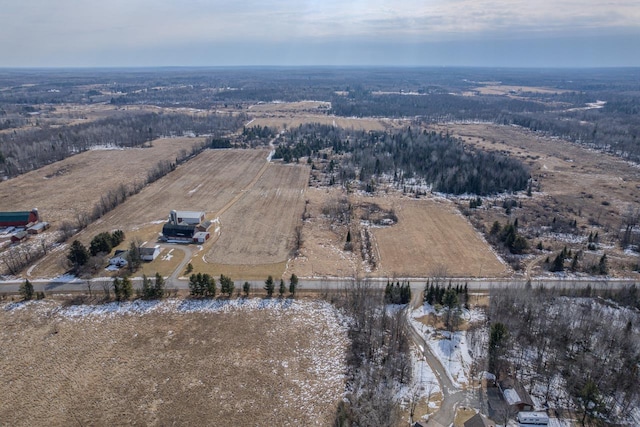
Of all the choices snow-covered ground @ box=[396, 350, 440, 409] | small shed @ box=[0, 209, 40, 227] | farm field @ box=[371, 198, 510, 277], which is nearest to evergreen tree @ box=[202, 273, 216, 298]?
farm field @ box=[371, 198, 510, 277]

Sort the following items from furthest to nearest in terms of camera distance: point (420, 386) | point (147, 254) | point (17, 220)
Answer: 1. point (17, 220)
2. point (147, 254)
3. point (420, 386)

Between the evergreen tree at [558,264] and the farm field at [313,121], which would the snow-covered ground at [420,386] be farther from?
the farm field at [313,121]

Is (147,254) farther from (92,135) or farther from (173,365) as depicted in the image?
(92,135)

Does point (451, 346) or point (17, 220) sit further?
point (17, 220)

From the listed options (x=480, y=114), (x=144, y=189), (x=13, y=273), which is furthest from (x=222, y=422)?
(x=480, y=114)

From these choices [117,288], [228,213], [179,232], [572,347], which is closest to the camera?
[572,347]

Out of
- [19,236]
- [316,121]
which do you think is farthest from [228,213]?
[316,121]

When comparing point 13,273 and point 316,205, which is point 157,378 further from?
point 316,205

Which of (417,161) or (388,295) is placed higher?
(417,161)
